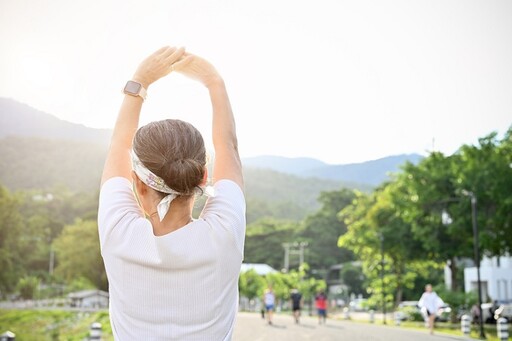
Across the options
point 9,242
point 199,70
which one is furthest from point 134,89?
point 9,242

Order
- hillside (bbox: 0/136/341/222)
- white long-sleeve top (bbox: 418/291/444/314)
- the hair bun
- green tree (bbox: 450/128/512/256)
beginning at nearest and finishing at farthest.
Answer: the hair bun
white long-sleeve top (bbox: 418/291/444/314)
green tree (bbox: 450/128/512/256)
hillside (bbox: 0/136/341/222)

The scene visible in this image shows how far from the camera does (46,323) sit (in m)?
31.6

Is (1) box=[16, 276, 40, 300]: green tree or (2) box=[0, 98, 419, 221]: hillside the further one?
(2) box=[0, 98, 419, 221]: hillside

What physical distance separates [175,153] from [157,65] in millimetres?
405

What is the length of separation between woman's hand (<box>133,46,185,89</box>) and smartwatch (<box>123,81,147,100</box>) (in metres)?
0.01

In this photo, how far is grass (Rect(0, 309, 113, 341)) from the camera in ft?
87.4

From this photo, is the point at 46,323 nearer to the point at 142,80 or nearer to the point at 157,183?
the point at 142,80

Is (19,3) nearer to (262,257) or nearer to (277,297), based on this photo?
(277,297)

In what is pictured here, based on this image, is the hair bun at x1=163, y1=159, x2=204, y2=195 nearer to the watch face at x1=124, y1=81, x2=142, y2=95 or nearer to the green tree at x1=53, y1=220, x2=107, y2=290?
the watch face at x1=124, y1=81, x2=142, y2=95

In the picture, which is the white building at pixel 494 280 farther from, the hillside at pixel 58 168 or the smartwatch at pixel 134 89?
the smartwatch at pixel 134 89

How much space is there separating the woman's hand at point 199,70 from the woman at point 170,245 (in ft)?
1.04

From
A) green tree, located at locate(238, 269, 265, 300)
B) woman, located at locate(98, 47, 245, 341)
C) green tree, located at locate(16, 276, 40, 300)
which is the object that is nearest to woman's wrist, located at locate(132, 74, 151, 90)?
woman, located at locate(98, 47, 245, 341)

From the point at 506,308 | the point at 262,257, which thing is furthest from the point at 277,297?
the point at 506,308

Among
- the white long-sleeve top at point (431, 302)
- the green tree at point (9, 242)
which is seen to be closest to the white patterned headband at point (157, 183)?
the white long-sleeve top at point (431, 302)
